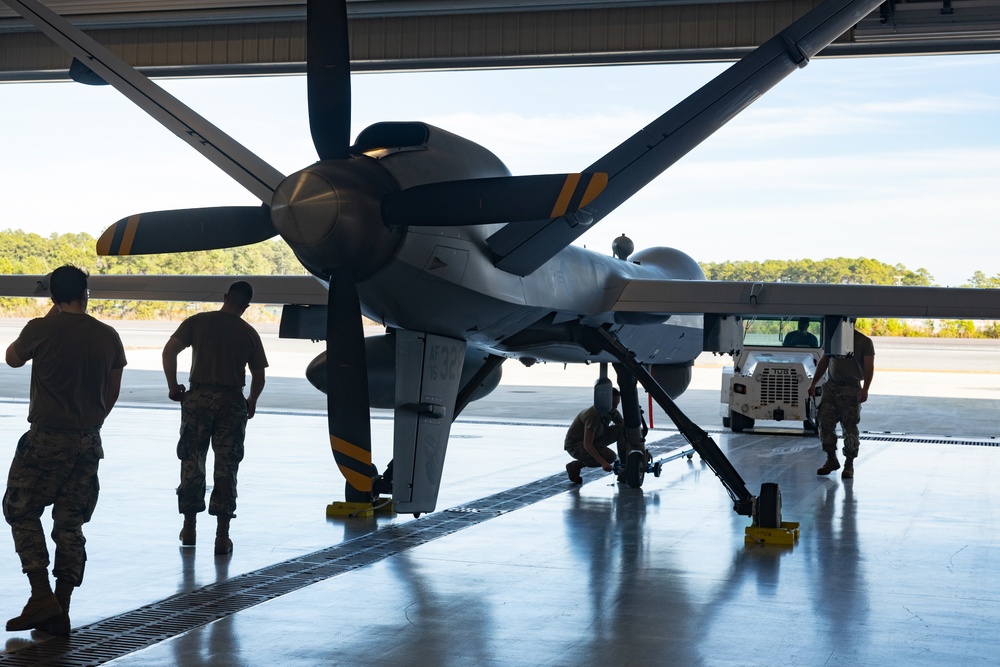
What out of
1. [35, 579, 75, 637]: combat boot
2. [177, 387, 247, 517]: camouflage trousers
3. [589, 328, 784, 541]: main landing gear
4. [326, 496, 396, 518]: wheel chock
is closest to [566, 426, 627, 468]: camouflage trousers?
[589, 328, 784, 541]: main landing gear

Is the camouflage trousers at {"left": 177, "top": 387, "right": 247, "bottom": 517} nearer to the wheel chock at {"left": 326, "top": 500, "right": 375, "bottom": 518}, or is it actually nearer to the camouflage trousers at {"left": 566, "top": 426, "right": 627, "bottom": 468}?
the wheel chock at {"left": 326, "top": 500, "right": 375, "bottom": 518}

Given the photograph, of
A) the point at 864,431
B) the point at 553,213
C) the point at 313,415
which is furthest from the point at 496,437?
the point at 553,213

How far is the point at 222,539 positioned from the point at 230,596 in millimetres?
1260

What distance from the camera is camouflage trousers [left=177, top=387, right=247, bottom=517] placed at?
783cm

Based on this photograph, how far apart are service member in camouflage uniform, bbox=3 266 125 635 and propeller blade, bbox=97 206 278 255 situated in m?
0.91

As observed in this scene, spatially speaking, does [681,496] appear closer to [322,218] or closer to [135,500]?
[135,500]

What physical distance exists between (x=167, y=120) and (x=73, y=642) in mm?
4682

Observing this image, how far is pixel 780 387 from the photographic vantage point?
17438mm

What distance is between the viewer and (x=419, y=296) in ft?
22.7

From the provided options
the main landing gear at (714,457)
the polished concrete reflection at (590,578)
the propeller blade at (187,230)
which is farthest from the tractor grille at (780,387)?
the propeller blade at (187,230)

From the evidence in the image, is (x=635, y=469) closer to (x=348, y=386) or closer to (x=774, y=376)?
(x=348, y=386)

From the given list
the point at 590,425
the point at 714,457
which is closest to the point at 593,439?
the point at 590,425

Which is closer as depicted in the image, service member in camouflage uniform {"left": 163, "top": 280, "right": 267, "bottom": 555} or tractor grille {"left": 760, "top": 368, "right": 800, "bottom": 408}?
service member in camouflage uniform {"left": 163, "top": 280, "right": 267, "bottom": 555}

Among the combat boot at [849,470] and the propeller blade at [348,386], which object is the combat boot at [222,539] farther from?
the combat boot at [849,470]
